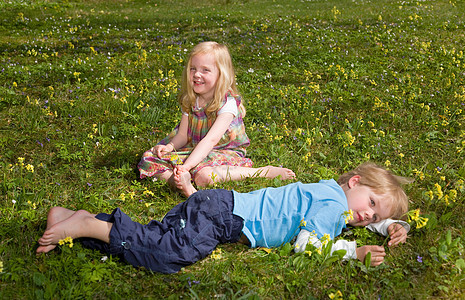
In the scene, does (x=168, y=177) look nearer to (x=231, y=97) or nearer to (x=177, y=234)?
(x=231, y=97)

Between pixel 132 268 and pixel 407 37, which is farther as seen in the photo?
pixel 407 37

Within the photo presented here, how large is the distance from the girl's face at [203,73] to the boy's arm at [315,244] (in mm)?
1914

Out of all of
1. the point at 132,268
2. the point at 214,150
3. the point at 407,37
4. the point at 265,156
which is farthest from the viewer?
the point at 407,37

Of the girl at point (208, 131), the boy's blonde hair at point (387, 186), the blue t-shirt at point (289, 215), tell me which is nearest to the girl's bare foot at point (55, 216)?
the girl at point (208, 131)

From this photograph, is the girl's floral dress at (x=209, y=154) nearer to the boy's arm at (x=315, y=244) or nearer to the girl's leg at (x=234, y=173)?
the girl's leg at (x=234, y=173)

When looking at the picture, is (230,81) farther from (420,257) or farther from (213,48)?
(420,257)

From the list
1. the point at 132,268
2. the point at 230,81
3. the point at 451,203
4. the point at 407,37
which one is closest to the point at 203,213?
the point at 132,268

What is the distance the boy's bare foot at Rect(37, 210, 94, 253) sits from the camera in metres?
3.15

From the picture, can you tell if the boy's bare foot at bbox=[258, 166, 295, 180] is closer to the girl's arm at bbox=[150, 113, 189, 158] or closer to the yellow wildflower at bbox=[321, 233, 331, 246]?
the girl's arm at bbox=[150, 113, 189, 158]

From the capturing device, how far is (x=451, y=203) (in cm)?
407

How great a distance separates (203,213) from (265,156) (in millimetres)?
1993

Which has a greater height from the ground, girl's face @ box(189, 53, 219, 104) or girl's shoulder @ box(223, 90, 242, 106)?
girl's face @ box(189, 53, 219, 104)

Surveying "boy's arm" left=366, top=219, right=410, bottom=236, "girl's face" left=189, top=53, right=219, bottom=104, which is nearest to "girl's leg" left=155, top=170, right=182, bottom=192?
"girl's face" left=189, top=53, right=219, bottom=104

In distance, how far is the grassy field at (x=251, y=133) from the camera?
3127 mm
